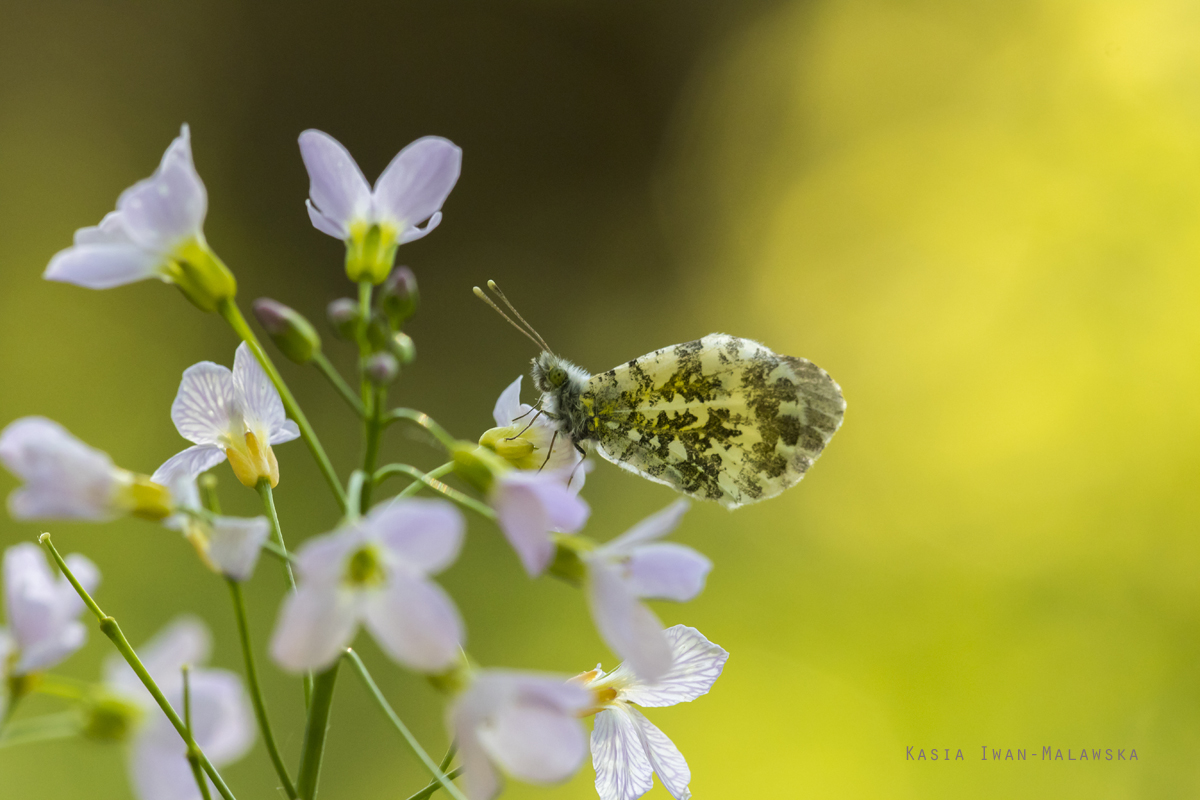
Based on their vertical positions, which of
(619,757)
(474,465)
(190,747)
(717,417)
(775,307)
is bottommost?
(190,747)

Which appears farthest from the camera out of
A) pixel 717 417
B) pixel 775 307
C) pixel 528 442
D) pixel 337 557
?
pixel 775 307

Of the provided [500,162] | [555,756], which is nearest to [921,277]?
[500,162]

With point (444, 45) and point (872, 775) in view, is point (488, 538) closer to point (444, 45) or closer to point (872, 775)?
point (872, 775)

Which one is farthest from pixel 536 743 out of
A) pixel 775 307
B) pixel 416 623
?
pixel 775 307

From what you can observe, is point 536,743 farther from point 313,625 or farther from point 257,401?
point 257,401

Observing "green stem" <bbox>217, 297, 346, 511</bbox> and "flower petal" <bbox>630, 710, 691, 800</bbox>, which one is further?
"flower petal" <bbox>630, 710, 691, 800</bbox>

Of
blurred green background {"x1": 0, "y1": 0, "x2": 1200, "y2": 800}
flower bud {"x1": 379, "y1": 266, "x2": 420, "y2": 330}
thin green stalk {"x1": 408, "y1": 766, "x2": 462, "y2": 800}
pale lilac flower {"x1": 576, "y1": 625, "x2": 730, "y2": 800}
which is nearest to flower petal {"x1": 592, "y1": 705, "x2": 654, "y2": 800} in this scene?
pale lilac flower {"x1": 576, "y1": 625, "x2": 730, "y2": 800}

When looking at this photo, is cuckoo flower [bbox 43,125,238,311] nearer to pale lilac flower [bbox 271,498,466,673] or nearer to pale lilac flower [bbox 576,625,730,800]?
pale lilac flower [bbox 271,498,466,673]
